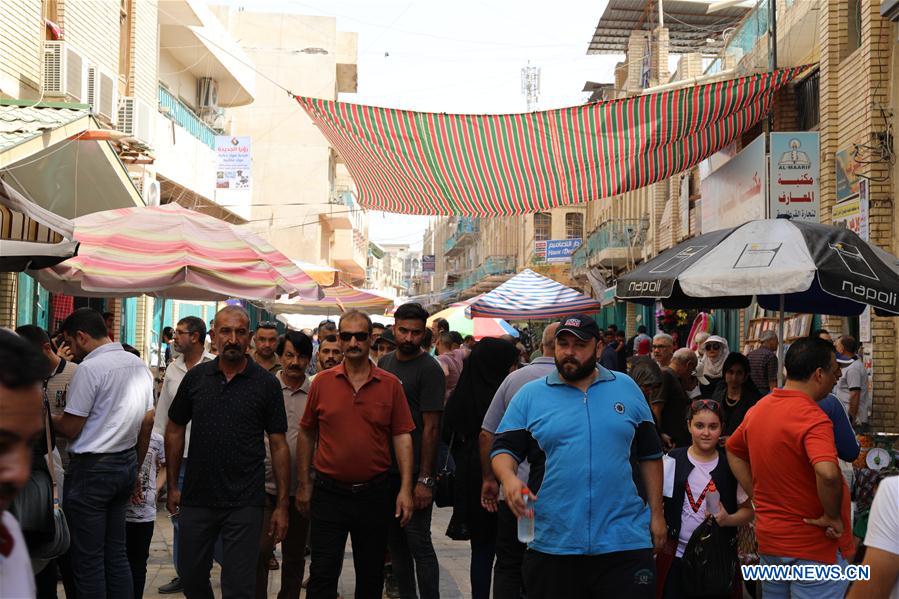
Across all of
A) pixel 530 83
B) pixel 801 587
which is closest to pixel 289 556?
pixel 801 587

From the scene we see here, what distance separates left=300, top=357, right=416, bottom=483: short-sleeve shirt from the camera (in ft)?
19.5

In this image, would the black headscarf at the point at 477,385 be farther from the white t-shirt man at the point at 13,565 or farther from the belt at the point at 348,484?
the white t-shirt man at the point at 13,565

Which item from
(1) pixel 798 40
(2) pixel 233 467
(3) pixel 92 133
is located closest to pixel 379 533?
(2) pixel 233 467

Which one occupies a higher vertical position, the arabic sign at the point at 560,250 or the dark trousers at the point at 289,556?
the arabic sign at the point at 560,250

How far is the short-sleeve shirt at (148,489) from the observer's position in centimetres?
648

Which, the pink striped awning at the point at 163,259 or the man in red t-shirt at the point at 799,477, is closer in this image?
the man in red t-shirt at the point at 799,477

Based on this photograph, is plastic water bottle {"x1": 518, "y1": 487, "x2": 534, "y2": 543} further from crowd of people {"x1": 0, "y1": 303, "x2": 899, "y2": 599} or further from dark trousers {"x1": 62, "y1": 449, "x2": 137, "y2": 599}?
dark trousers {"x1": 62, "y1": 449, "x2": 137, "y2": 599}

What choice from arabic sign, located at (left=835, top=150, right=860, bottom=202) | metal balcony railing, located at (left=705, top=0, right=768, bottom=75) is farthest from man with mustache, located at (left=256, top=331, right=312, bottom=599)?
metal balcony railing, located at (left=705, top=0, right=768, bottom=75)

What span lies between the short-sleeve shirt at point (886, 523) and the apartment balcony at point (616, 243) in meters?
28.0

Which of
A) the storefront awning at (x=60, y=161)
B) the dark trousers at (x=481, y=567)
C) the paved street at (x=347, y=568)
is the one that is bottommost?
the paved street at (x=347, y=568)

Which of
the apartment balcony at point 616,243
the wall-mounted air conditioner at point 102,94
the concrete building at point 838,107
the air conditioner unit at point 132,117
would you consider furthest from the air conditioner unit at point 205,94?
the apartment balcony at point 616,243

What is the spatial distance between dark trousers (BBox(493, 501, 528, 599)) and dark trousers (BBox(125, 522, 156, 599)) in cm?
220

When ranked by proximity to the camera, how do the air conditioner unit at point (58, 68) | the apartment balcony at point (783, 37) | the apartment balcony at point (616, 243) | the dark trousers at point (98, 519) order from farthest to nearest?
the apartment balcony at point (616, 243) → the apartment balcony at point (783, 37) → the air conditioner unit at point (58, 68) → the dark trousers at point (98, 519)

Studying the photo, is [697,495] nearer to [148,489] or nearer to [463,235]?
[148,489]
